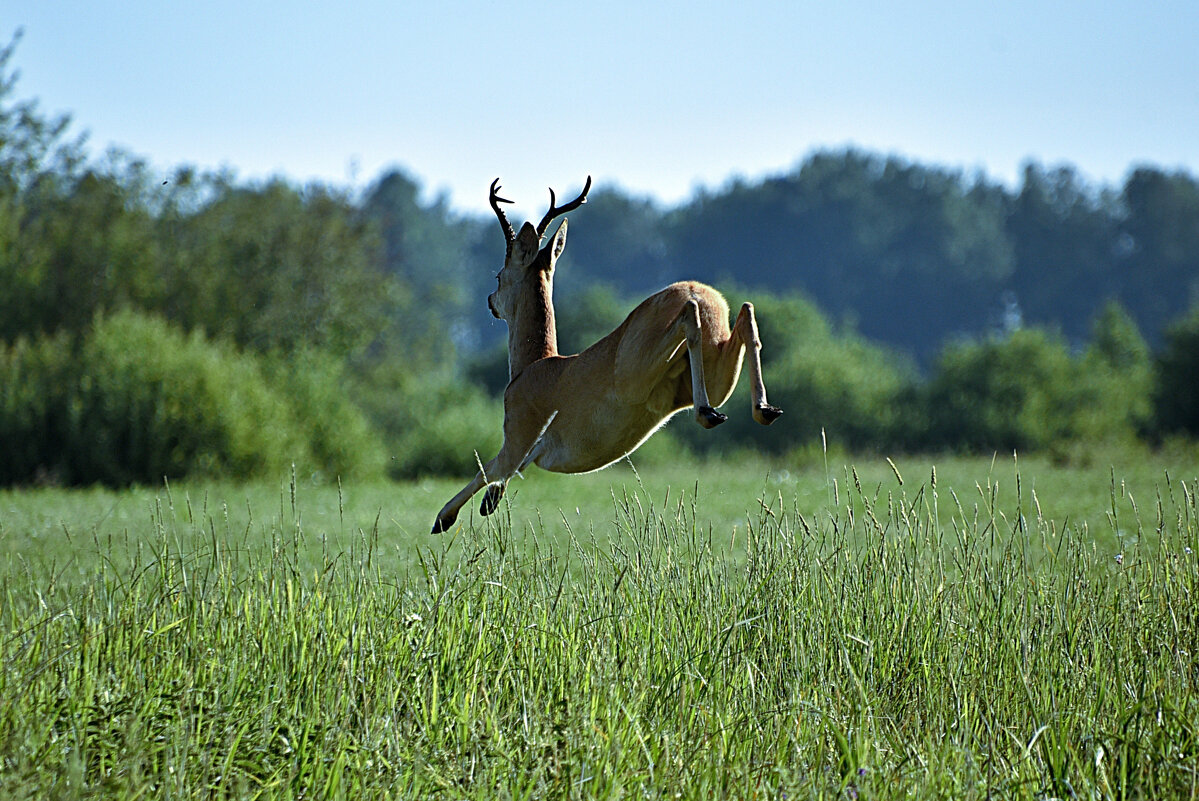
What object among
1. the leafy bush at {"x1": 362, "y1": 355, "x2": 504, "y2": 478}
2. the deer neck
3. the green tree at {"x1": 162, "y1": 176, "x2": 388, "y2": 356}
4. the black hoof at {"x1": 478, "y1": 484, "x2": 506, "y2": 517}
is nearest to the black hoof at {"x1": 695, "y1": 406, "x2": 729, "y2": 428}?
the black hoof at {"x1": 478, "y1": 484, "x2": 506, "y2": 517}

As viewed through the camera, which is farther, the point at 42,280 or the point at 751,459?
the point at 751,459

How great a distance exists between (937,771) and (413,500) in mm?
19053

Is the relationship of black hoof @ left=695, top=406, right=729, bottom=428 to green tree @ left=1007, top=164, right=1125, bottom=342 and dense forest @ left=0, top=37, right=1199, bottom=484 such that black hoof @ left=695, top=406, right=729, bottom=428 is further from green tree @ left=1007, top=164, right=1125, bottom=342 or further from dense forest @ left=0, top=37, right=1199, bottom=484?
green tree @ left=1007, top=164, right=1125, bottom=342

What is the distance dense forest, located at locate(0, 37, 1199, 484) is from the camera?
2850 cm

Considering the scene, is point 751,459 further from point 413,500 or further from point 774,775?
point 774,775

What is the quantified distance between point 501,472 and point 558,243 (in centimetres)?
134

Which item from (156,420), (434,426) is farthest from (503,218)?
(434,426)

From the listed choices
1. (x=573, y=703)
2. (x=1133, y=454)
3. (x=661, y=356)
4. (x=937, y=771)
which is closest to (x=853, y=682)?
(x=937, y=771)

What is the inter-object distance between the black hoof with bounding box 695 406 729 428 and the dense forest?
2384 cm

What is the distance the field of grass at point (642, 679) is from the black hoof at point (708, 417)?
69 cm

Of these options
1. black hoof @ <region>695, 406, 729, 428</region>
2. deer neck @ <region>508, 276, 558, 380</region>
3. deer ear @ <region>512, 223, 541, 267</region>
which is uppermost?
deer ear @ <region>512, 223, 541, 267</region>

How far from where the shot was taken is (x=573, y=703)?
548 cm

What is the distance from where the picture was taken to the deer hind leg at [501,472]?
6.75 m

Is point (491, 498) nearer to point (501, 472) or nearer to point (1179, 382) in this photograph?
point (501, 472)
